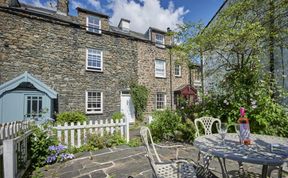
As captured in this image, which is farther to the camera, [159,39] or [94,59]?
[159,39]

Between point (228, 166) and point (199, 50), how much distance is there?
3898 millimetres

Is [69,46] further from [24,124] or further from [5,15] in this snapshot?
[24,124]

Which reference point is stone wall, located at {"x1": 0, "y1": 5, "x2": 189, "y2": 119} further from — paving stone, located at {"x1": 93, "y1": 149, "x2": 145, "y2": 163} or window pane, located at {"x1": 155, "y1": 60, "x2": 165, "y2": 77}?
paving stone, located at {"x1": 93, "y1": 149, "x2": 145, "y2": 163}

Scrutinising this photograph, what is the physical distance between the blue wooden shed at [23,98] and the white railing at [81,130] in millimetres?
3177

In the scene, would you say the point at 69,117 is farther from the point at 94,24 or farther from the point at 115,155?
the point at 94,24

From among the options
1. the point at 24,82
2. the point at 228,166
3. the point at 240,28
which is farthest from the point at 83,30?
the point at 228,166

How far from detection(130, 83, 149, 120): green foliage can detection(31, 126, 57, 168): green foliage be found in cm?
813

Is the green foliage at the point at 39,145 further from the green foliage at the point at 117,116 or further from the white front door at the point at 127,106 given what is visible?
the white front door at the point at 127,106

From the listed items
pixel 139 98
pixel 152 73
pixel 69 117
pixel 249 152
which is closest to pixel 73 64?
pixel 69 117

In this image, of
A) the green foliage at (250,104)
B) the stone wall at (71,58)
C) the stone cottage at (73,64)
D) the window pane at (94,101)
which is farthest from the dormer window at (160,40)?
the green foliage at (250,104)

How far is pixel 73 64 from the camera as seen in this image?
35.1ft

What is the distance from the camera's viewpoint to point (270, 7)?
18.3 ft

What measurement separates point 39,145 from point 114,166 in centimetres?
203

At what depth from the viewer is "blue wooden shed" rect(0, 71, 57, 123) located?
26.5ft
